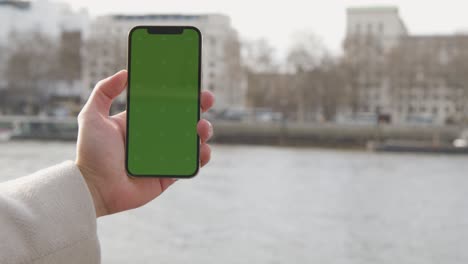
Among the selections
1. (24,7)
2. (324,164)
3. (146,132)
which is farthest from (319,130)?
(146,132)

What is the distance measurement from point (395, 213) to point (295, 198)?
8.20 ft

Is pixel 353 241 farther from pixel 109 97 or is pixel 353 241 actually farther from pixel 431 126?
pixel 431 126

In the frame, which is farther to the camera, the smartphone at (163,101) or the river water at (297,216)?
the river water at (297,216)

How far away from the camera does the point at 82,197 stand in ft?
2.48

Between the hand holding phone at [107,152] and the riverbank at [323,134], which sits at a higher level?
the hand holding phone at [107,152]

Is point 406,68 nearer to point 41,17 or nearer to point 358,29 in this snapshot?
point 358,29

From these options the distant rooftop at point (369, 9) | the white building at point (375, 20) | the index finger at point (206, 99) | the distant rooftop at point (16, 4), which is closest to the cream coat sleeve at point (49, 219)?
the index finger at point (206, 99)

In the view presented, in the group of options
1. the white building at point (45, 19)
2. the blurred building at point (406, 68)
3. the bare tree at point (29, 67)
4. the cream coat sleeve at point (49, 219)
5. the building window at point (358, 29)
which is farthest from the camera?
the white building at point (45, 19)

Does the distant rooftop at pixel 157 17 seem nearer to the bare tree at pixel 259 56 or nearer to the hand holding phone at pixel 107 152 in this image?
the bare tree at pixel 259 56

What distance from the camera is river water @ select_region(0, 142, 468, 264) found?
38.3 ft

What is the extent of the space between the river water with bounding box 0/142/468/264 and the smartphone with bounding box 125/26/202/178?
33.1 ft

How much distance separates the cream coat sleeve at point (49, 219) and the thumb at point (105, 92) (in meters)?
0.15

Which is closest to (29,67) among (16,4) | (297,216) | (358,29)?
(16,4)

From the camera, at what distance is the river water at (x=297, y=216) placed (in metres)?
11.7
